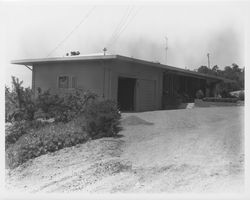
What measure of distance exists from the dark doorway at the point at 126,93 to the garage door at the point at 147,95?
501 mm

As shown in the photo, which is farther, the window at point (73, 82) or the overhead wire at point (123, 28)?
the window at point (73, 82)

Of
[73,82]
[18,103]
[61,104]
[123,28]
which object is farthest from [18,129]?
[123,28]

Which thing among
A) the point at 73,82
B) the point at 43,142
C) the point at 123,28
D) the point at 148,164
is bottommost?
the point at 148,164

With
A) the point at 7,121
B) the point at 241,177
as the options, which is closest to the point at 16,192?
the point at 7,121

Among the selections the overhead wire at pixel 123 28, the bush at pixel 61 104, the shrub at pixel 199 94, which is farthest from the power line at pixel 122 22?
the shrub at pixel 199 94

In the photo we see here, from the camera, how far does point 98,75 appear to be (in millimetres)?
10305

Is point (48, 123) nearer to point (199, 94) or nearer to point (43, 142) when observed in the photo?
point (43, 142)

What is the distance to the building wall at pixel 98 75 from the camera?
998cm

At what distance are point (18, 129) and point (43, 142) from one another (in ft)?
3.17

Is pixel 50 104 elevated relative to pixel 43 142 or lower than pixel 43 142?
elevated

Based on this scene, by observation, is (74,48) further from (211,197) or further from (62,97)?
(211,197)

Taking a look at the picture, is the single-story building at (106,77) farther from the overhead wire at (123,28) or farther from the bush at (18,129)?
the overhead wire at (123,28)

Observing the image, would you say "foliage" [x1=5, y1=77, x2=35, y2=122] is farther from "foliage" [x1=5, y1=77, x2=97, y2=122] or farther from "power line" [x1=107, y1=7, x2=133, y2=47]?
"power line" [x1=107, y1=7, x2=133, y2=47]

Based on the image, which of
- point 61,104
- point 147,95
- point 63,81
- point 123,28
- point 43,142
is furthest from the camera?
point 147,95
